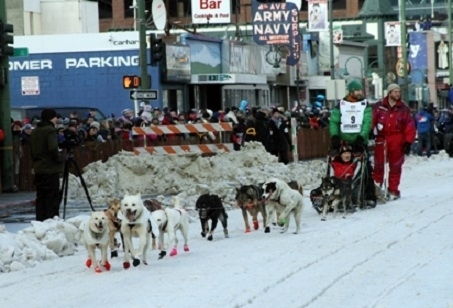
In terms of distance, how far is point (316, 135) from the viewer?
46.0 metres

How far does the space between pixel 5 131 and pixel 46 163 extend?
10091 mm

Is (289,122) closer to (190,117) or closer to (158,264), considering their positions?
(190,117)

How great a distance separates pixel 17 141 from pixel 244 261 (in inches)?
644

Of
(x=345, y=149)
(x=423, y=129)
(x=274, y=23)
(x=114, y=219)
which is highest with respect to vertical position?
(x=274, y=23)

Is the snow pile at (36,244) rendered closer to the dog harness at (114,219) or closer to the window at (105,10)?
the dog harness at (114,219)

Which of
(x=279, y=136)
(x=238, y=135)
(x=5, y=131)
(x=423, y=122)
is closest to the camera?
(x=5, y=131)

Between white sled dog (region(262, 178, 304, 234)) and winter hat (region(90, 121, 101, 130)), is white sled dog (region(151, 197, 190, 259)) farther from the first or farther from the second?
winter hat (region(90, 121, 101, 130))

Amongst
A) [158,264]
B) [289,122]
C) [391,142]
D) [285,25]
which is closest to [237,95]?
[285,25]

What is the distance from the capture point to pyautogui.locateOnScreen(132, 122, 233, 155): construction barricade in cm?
2833

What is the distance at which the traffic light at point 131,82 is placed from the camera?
33844 mm

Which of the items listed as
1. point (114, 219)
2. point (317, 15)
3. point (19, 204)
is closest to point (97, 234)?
point (114, 219)

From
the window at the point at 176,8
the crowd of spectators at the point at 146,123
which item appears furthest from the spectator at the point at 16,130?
the window at the point at 176,8

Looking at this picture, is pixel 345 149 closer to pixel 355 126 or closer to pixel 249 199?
pixel 355 126

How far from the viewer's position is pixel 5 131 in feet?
94.6
